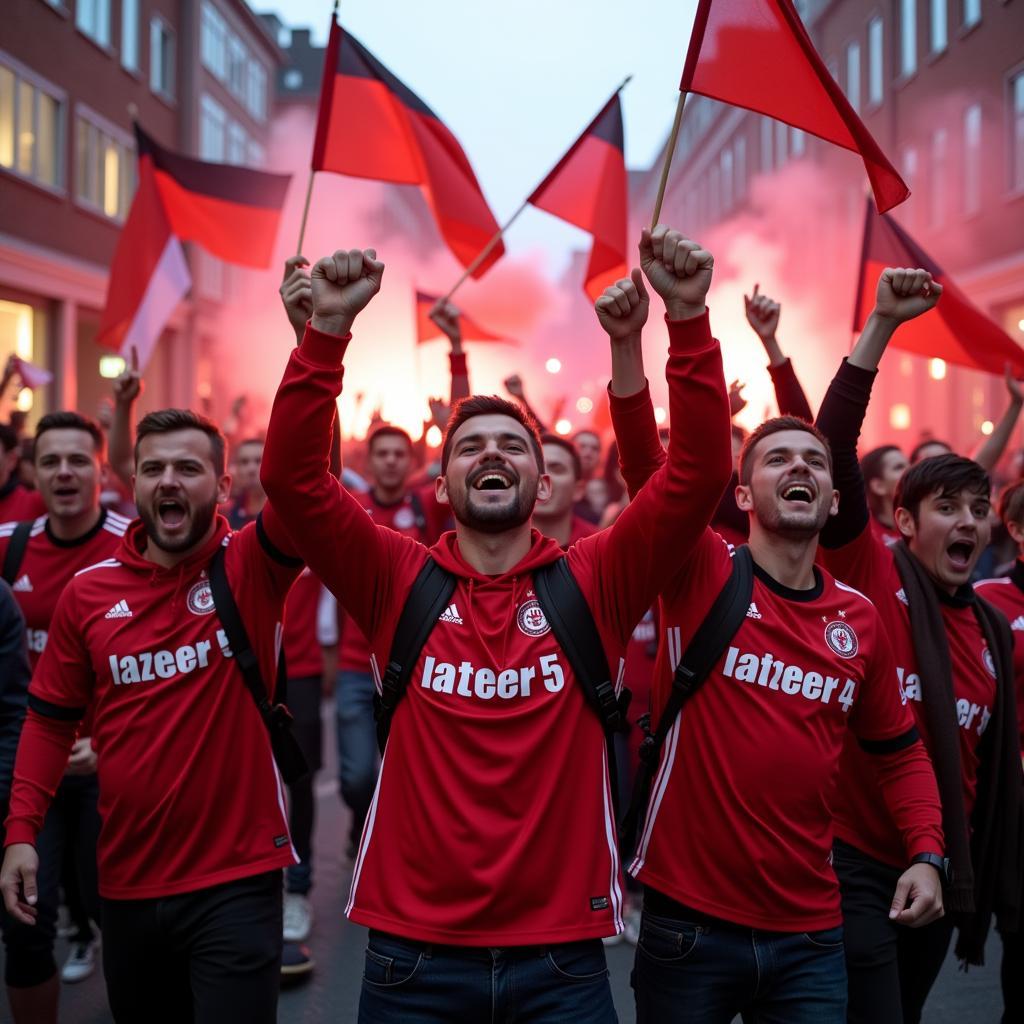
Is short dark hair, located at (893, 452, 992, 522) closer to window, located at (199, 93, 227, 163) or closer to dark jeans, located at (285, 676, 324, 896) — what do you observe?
dark jeans, located at (285, 676, 324, 896)

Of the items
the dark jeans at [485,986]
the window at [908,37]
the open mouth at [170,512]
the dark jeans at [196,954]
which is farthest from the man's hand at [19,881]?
the window at [908,37]

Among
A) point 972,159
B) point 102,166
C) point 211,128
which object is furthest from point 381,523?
point 211,128

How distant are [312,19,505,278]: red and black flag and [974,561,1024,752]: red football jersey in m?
2.87

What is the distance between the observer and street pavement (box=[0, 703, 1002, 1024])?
459cm

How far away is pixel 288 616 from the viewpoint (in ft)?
20.4

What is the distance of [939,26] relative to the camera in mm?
20812

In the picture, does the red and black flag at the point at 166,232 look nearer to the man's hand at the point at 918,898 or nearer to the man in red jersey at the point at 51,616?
the man in red jersey at the point at 51,616

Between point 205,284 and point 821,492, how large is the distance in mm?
28306

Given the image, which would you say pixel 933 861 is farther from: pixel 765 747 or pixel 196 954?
pixel 196 954

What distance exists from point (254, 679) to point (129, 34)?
23.6 m

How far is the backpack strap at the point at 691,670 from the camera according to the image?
303 cm

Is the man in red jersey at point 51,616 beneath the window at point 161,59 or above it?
beneath

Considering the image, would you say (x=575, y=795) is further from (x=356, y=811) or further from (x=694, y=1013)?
(x=356, y=811)

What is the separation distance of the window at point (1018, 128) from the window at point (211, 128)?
18.1 m
